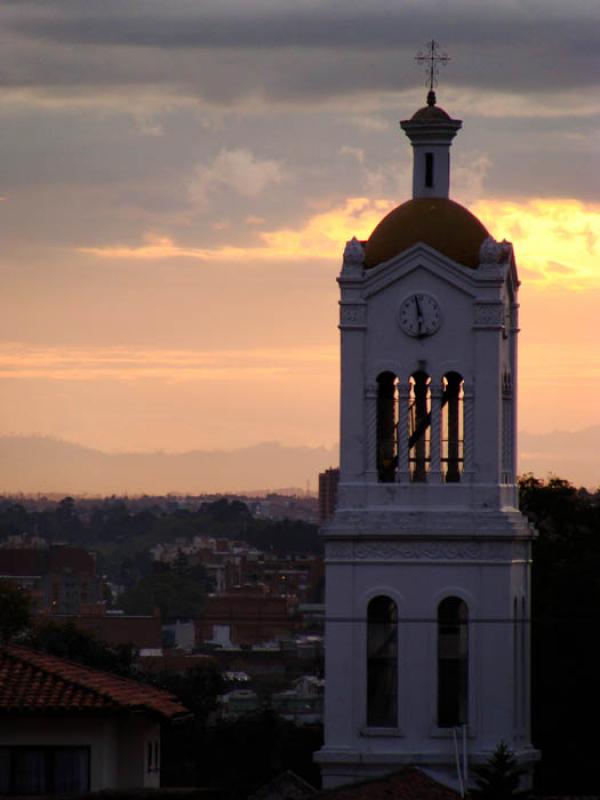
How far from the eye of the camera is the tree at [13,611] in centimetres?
9562

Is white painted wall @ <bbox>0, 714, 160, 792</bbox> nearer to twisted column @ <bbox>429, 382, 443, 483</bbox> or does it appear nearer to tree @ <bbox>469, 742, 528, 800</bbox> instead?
tree @ <bbox>469, 742, 528, 800</bbox>

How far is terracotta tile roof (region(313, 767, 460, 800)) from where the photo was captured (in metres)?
54.1

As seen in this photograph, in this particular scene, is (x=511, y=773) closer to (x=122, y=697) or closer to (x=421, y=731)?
(x=421, y=731)

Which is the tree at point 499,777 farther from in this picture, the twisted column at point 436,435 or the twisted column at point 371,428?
the twisted column at point 371,428

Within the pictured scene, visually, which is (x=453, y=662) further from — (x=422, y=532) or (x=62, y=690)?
(x=62, y=690)

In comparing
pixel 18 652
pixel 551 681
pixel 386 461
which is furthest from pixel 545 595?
pixel 18 652

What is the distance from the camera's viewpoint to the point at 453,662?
60.6 meters

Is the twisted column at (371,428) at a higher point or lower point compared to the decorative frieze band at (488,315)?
lower

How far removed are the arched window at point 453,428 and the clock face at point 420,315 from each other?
2.91 ft

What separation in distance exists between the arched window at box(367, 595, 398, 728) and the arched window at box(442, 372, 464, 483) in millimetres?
2528

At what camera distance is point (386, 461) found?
61.3 m

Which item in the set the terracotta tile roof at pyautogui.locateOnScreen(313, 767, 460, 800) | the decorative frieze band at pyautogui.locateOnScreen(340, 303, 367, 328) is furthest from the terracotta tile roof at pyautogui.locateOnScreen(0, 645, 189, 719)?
the decorative frieze band at pyautogui.locateOnScreen(340, 303, 367, 328)

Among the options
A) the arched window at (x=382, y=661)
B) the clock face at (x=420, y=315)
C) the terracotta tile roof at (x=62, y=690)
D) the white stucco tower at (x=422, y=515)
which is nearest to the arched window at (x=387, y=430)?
the white stucco tower at (x=422, y=515)

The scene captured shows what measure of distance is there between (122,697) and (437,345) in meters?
12.4
